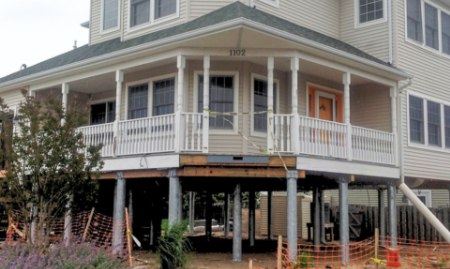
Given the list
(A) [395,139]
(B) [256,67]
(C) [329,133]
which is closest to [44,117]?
(B) [256,67]

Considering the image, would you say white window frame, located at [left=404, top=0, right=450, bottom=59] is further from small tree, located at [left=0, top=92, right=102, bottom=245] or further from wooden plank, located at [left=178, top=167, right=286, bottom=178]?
small tree, located at [left=0, top=92, right=102, bottom=245]

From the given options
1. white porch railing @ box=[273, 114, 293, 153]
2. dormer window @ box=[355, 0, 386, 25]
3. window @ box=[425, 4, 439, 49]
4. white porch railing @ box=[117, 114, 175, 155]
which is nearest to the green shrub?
white porch railing @ box=[117, 114, 175, 155]

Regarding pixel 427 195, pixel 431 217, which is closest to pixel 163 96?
pixel 431 217

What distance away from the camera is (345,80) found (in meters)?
16.9

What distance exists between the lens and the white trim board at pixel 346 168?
15086 millimetres

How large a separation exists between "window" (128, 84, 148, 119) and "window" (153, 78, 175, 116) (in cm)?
48

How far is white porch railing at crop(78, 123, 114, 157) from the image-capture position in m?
16.8

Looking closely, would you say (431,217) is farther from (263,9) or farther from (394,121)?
(263,9)

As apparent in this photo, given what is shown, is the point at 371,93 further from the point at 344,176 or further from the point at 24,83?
the point at 24,83

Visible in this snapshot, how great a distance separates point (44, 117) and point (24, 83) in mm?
7162

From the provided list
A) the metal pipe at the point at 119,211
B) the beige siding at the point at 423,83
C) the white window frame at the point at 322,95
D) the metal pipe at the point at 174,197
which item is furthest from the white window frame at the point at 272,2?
the metal pipe at the point at 119,211

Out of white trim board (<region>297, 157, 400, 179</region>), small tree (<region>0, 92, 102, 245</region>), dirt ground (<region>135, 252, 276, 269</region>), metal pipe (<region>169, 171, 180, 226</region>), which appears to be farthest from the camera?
white trim board (<region>297, 157, 400, 179</region>)

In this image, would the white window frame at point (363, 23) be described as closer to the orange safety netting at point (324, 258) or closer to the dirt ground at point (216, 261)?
the orange safety netting at point (324, 258)

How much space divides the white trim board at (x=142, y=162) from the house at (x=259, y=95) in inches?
1.5
